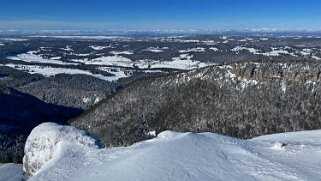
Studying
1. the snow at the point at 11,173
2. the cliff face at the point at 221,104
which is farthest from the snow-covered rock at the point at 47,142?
the cliff face at the point at 221,104

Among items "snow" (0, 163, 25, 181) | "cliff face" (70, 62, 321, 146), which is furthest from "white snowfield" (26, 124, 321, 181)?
"cliff face" (70, 62, 321, 146)

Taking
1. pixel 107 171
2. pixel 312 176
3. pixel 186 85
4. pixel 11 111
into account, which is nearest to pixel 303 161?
pixel 312 176

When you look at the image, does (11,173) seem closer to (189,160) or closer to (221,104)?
(189,160)

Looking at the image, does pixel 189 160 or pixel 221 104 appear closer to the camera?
pixel 189 160

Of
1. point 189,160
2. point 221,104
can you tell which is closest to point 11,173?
point 189,160

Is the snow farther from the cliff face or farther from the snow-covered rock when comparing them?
the cliff face
